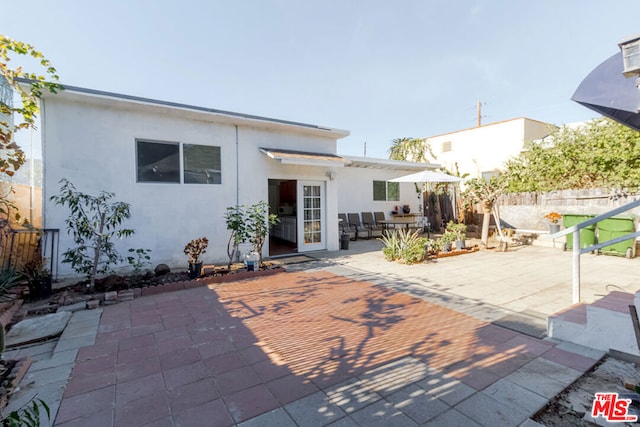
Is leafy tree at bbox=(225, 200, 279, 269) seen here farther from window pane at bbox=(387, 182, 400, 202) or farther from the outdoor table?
window pane at bbox=(387, 182, 400, 202)

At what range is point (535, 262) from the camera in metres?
7.87

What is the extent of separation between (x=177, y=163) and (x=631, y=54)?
8060 mm

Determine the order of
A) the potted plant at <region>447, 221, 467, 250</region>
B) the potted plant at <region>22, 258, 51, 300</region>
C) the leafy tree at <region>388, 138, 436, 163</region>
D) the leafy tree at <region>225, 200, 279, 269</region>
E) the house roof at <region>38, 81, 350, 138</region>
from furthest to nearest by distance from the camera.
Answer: the leafy tree at <region>388, 138, 436, 163</region>
the potted plant at <region>447, 221, 467, 250</region>
the leafy tree at <region>225, 200, 279, 269</region>
the house roof at <region>38, 81, 350, 138</region>
the potted plant at <region>22, 258, 51, 300</region>

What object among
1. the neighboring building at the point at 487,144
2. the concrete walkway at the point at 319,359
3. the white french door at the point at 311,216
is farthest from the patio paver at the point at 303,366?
the neighboring building at the point at 487,144

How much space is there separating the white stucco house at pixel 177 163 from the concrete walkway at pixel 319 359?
261 centimetres

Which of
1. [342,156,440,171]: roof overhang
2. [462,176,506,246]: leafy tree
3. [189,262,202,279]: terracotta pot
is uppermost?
[342,156,440,171]: roof overhang

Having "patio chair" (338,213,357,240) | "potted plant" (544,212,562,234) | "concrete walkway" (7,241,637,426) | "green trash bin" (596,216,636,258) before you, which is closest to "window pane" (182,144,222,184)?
"concrete walkway" (7,241,637,426)

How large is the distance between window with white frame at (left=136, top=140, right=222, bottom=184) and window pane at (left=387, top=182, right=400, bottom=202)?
8.65 meters

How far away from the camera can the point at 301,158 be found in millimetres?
8203

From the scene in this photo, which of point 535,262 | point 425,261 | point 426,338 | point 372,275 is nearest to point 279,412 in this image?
point 426,338

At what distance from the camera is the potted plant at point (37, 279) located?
5125 millimetres

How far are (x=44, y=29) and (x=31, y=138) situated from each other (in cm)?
226

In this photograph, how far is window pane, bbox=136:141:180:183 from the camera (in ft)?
23.0

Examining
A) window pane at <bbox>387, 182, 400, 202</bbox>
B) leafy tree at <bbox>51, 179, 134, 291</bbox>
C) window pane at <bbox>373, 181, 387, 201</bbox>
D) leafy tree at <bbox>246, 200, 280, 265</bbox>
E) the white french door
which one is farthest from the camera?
window pane at <bbox>387, 182, 400, 202</bbox>
